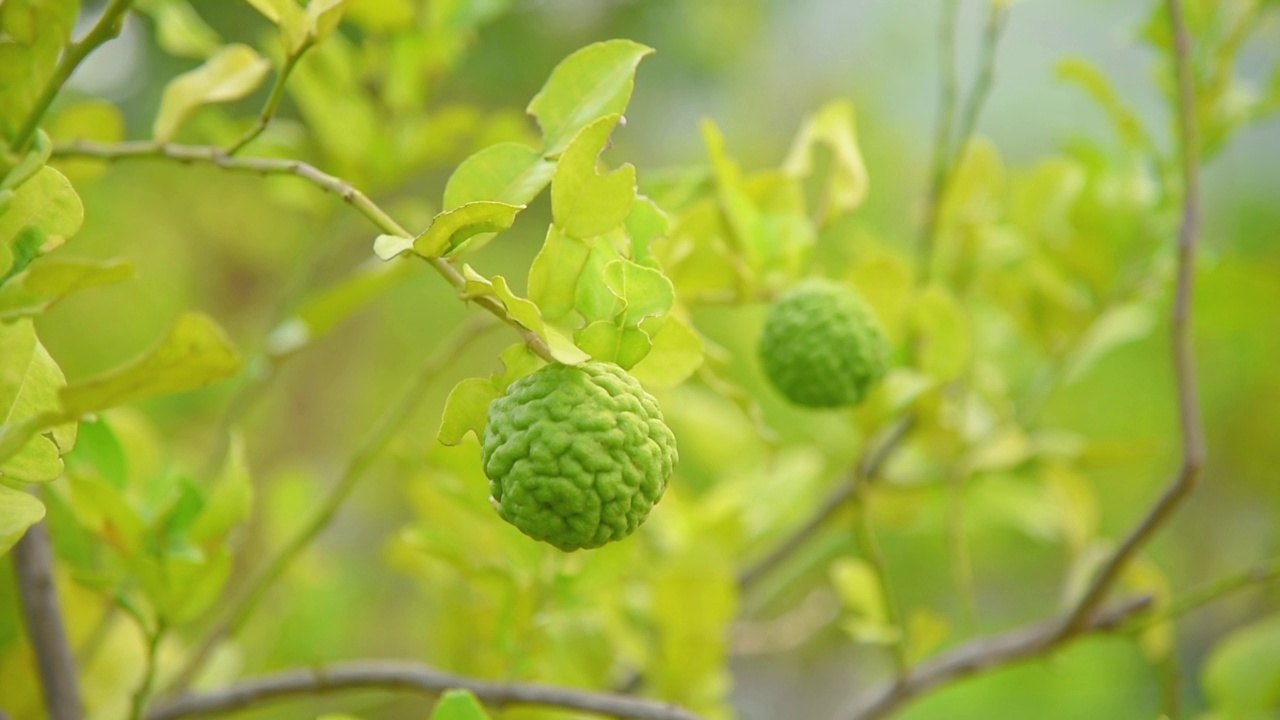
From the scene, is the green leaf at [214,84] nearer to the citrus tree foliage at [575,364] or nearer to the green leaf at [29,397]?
the citrus tree foliage at [575,364]

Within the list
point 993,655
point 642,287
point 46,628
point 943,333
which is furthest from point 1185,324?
point 46,628

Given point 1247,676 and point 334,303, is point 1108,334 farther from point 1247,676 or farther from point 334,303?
point 334,303

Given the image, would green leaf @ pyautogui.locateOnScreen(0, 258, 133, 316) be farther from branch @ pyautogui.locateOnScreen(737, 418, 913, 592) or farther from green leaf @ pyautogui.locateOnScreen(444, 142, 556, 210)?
branch @ pyautogui.locateOnScreen(737, 418, 913, 592)

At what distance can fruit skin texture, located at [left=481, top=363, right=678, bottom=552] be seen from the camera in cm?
35

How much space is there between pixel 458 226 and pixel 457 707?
0.17 m

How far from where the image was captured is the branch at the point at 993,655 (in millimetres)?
658

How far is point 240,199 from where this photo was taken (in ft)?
7.09

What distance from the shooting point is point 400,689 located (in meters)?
0.51

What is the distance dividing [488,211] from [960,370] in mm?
380

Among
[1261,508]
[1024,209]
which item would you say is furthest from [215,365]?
[1261,508]

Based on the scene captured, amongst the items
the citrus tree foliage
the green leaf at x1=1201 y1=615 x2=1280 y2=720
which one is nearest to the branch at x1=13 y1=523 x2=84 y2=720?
the citrus tree foliage

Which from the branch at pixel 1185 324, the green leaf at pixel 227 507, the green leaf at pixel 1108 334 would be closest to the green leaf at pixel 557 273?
the green leaf at pixel 227 507

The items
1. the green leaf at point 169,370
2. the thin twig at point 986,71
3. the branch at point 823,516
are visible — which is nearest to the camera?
the green leaf at point 169,370

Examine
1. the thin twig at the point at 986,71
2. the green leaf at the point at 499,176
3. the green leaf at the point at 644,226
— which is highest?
the green leaf at the point at 499,176
